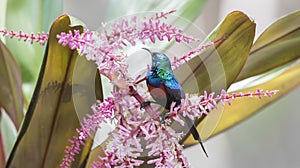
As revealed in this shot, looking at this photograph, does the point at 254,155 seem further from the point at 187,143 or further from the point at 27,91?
the point at 27,91

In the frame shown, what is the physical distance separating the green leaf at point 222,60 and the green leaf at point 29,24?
0.91 ft

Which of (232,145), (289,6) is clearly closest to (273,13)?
(289,6)

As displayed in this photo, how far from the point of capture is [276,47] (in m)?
0.54

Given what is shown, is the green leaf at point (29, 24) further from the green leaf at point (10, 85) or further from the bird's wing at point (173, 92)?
the bird's wing at point (173, 92)

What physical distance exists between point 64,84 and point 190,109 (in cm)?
14

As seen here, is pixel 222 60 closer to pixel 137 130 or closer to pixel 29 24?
pixel 137 130

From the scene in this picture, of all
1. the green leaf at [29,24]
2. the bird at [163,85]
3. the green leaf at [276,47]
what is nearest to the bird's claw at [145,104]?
the bird at [163,85]

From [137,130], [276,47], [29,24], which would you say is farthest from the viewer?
[29,24]

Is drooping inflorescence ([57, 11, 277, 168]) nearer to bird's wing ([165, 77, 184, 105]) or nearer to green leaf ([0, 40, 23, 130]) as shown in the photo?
bird's wing ([165, 77, 184, 105])

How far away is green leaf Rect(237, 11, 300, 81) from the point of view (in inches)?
21.0

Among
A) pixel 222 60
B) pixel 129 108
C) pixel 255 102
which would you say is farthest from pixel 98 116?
pixel 255 102

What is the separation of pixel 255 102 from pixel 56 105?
0.93 ft

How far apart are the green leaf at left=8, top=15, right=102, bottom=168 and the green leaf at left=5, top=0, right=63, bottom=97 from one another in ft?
0.59

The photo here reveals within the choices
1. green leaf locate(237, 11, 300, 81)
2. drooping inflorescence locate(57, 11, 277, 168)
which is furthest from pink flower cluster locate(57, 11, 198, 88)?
green leaf locate(237, 11, 300, 81)
